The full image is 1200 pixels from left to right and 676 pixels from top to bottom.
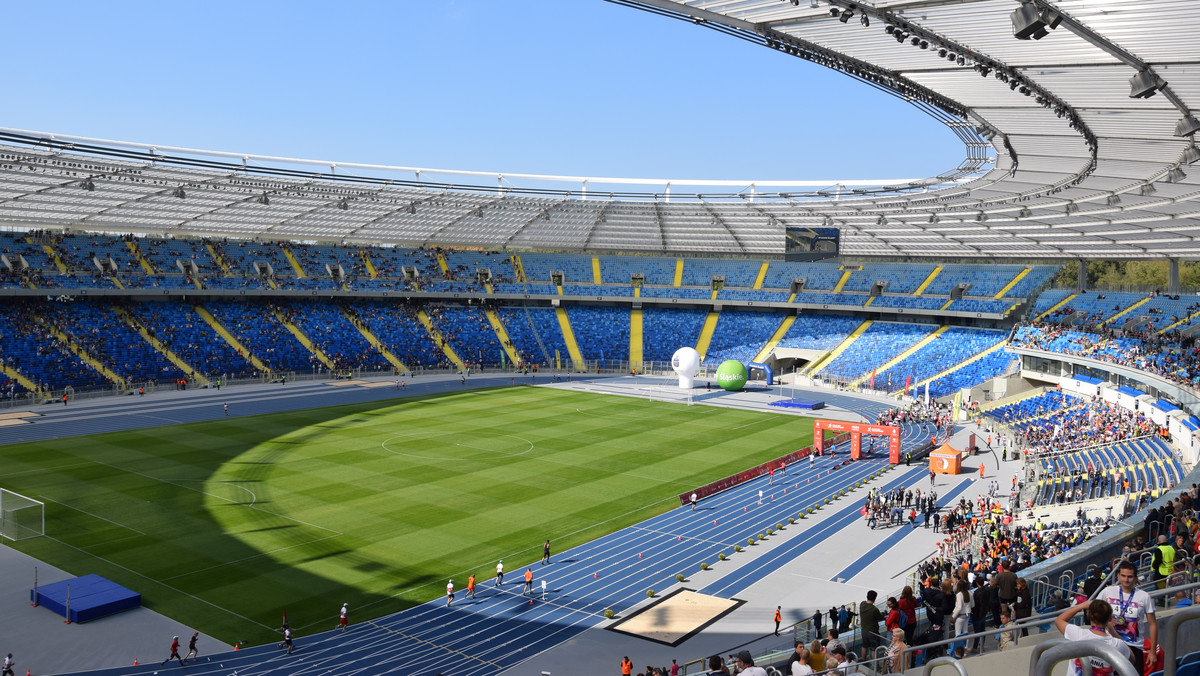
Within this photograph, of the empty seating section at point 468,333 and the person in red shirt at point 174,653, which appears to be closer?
the person in red shirt at point 174,653

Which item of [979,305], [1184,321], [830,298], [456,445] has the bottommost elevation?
[456,445]

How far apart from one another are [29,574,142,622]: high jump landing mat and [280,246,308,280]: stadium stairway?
44286 millimetres

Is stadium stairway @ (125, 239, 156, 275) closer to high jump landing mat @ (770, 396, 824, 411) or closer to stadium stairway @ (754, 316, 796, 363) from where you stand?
high jump landing mat @ (770, 396, 824, 411)

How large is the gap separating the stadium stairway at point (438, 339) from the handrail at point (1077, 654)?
62635mm

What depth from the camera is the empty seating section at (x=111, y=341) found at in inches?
1997

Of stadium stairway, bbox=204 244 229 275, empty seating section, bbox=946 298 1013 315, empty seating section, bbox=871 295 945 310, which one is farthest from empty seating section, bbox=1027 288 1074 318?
stadium stairway, bbox=204 244 229 275

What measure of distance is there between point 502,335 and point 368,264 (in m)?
12.0

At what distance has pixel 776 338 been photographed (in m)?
68.9

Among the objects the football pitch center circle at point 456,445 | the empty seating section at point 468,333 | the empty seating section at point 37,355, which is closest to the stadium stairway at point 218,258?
the empty seating section at point 37,355

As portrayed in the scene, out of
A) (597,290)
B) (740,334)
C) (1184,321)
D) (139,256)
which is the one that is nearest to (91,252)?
(139,256)

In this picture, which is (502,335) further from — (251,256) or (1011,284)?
(1011,284)

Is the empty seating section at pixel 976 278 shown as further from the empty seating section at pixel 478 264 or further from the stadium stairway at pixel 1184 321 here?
the empty seating section at pixel 478 264

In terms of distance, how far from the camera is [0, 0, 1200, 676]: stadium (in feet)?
60.5

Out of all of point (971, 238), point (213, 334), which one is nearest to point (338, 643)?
point (213, 334)
